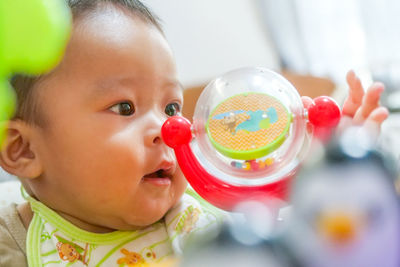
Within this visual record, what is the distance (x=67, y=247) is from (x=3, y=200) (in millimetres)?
266

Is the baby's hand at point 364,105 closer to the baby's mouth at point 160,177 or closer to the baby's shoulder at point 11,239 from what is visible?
the baby's mouth at point 160,177

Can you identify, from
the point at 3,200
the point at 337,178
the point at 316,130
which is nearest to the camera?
the point at 337,178

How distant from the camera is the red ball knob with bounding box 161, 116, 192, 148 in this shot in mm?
583

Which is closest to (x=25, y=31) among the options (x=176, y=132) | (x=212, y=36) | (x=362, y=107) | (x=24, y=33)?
(x=24, y=33)

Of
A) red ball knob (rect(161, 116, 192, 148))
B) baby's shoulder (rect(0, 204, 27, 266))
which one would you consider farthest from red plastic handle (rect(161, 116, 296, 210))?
baby's shoulder (rect(0, 204, 27, 266))

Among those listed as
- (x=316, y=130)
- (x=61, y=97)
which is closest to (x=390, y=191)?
(x=316, y=130)

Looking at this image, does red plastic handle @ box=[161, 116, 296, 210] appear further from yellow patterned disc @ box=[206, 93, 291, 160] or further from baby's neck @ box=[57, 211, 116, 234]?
baby's neck @ box=[57, 211, 116, 234]

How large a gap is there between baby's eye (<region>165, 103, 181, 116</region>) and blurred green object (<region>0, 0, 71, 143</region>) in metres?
0.29

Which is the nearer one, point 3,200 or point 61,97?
point 61,97

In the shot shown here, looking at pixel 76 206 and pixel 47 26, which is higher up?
pixel 47 26

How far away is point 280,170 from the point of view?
54 cm

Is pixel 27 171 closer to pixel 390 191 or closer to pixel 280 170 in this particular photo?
pixel 280 170

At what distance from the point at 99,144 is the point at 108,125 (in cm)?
3

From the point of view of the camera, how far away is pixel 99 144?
0.63m
